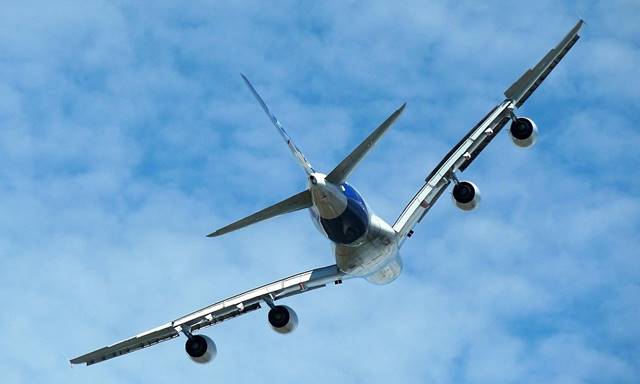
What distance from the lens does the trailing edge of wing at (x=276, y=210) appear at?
5038cm

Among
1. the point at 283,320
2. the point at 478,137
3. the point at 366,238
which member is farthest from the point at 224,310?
the point at 478,137

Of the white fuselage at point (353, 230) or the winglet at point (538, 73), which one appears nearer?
the white fuselage at point (353, 230)

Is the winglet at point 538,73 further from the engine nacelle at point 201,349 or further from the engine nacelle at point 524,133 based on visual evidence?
the engine nacelle at point 201,349

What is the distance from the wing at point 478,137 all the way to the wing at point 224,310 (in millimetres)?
5228

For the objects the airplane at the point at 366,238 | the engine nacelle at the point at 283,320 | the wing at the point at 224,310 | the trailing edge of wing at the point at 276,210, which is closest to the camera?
the trailing edge of wing at the point at 276,210

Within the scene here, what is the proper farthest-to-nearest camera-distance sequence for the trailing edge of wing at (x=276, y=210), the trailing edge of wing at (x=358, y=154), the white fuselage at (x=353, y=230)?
the white fuselage at (x=353, y=230) < the trailing edge of wing at (x=276, y=210) < the trailing edge of wing at (x=358, y=154)

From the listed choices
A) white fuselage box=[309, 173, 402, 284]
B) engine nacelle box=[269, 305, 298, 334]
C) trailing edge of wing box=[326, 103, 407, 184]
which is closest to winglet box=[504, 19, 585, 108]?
white fuselage box=[309, 173, 402, 284]

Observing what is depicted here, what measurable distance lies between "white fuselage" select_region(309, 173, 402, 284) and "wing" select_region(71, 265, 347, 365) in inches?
86.1

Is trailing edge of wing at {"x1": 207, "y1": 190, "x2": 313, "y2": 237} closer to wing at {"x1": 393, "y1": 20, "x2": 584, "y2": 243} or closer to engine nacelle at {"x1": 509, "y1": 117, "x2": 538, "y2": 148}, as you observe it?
wing at {"x1": 393, "y1": 20, "x2": 584, "y2": 243}

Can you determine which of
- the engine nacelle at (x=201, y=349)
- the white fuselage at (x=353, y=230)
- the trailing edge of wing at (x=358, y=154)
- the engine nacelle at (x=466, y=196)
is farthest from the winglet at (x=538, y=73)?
the engine nacelle at (x=201, y=349)

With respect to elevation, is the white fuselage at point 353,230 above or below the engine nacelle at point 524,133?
below

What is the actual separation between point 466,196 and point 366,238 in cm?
633

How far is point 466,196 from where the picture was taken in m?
57.1

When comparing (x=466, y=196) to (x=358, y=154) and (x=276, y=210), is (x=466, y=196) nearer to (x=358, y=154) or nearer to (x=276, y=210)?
(x=358, y=154)
